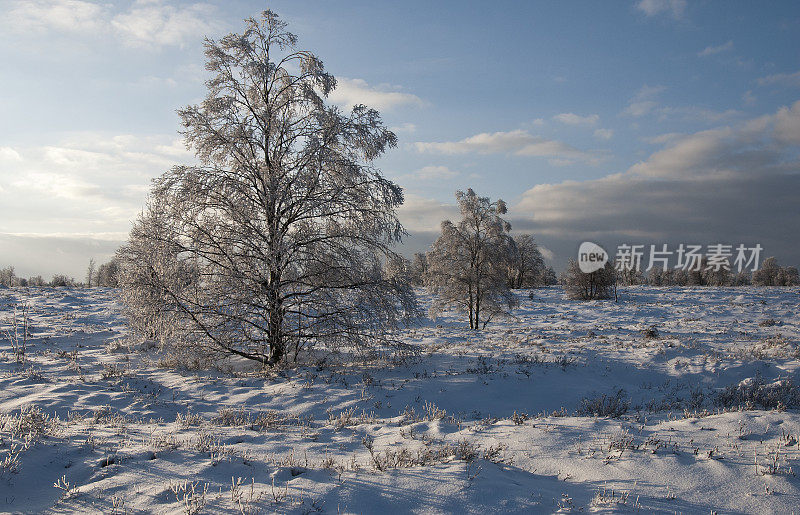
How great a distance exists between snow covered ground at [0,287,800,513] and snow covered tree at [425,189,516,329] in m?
11.3

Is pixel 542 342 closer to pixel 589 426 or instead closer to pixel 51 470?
pixel 589 426

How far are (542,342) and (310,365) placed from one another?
32.9ft

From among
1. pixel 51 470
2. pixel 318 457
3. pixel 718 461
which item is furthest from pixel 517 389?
pixel 51 470

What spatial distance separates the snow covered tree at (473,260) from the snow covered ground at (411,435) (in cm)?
1134

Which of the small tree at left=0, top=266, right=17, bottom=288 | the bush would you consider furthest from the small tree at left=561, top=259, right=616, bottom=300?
the small tree at left=0, top=266, right=17, bottom=288

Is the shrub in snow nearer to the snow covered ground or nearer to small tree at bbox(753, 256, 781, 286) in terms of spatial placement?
the snow covered ground

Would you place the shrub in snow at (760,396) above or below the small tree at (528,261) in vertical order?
below

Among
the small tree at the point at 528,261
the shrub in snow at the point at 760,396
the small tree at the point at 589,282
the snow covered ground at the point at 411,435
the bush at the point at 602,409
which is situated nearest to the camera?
the snow covered ground at the point at 411,435

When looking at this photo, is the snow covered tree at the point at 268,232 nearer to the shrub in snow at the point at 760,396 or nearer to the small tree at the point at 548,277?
the shrub in snow at the point at 760,396

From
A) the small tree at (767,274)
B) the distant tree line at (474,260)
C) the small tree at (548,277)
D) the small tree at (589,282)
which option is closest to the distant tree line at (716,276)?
the small tree at (767,274)

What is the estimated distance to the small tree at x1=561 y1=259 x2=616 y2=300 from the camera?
1886 inches

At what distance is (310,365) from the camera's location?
1237 centimetres

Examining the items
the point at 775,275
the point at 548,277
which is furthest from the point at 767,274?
the point at 548,277

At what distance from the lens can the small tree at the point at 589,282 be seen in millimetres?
47906
